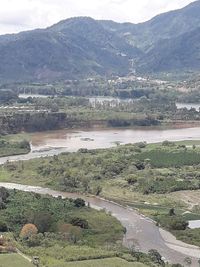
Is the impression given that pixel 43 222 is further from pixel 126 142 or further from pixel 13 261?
pixel 126 142

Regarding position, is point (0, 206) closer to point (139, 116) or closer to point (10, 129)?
point (10, 129)

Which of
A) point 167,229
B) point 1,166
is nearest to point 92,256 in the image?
point 167,229

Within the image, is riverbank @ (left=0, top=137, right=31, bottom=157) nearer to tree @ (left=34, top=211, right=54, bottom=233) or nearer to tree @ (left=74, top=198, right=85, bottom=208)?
tree @ (left=74, top=198, right=85, bottom=208)

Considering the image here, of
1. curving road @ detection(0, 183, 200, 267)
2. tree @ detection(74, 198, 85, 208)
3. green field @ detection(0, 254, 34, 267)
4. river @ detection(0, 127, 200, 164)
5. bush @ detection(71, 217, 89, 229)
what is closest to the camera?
green field @ detection(0, 254, 34, 267)

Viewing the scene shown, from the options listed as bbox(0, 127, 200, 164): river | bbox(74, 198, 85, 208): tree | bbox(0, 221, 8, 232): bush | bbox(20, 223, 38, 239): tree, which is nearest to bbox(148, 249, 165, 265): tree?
bbox(20, 223, 38, 239): tree

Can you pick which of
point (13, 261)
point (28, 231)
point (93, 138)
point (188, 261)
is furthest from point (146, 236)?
point (93, 138)

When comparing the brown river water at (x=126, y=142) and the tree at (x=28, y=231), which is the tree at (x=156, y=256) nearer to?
the brown river water at (x=126, y=142)
